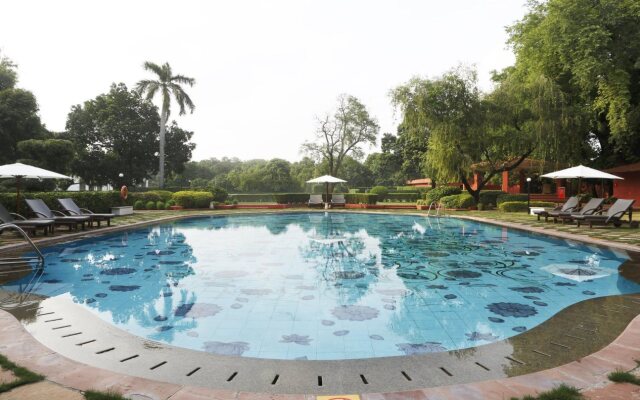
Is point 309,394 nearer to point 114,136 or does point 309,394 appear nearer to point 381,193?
point 381,193

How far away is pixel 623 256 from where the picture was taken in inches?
342

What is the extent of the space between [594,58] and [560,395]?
2117 cm

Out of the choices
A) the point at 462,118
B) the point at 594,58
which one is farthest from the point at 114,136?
the point at 594,58

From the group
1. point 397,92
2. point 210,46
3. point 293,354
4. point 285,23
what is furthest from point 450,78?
point 293,354

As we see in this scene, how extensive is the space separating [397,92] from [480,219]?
9410mm

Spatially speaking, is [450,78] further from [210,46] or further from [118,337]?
[118,337]

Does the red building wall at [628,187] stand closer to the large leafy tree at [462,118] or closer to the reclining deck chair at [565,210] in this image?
the large leafy tree at [462,118]

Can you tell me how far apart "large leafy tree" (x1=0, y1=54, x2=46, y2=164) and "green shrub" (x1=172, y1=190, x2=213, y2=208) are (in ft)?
38.4

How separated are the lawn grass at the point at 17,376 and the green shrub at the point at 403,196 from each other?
32331 millimetres

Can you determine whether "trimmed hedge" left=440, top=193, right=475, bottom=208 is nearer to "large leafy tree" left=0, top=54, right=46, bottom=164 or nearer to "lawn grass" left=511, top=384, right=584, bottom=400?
"lawn grass" left=511, top=384, right=584, bottom=400

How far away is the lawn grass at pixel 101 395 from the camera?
8.16 feet

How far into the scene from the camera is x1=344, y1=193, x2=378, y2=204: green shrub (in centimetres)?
2684

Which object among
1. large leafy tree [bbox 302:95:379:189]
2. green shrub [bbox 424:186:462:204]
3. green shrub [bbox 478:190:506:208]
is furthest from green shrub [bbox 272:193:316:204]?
green shrub [bbox 478:190:506:208]

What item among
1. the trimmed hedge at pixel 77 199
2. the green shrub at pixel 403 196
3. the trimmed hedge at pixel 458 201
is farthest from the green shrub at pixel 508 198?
the trimmed hedge at pixel 77 199
